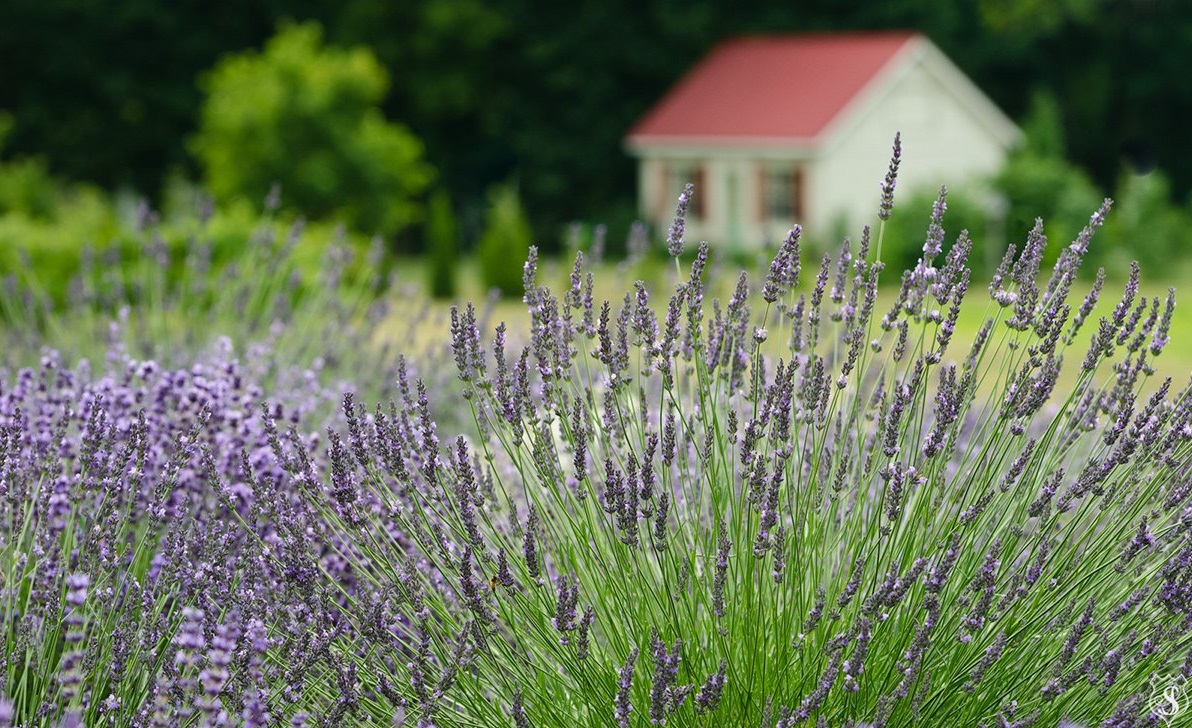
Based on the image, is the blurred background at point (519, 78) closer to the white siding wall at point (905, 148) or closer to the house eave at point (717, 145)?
the house eave at point (717, 145)

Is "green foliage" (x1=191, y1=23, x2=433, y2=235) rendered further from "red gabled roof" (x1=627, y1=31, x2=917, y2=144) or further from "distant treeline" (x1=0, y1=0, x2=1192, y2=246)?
"red gabled roof" (x1=627, y1=31, x2=917, y2=144)

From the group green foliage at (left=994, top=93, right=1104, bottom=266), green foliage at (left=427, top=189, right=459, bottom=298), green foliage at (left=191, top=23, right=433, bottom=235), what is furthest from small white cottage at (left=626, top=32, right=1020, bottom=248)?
green foliage at (left=191, top=23, right=433, bottom=235)

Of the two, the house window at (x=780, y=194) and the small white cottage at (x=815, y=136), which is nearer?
the small white cottage at (x=815, y=136)

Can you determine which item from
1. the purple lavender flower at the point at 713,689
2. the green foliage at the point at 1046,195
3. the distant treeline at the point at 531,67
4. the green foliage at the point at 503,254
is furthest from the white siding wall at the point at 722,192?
the purple lavender flower at the point at 713,689

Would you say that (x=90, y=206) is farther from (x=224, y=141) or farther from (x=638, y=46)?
(x=638, y=46)

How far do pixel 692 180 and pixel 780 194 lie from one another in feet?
5.53

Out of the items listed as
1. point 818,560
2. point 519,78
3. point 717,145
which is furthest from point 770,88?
point 818,560

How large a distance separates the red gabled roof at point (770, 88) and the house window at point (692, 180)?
0.56 m

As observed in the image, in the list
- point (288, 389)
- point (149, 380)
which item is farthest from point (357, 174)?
point (149, 380)

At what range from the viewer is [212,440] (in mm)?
4016

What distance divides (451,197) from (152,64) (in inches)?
206

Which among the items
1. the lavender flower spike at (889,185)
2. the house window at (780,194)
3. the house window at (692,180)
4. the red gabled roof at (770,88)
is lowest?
the lavender flower spike at (889,185)

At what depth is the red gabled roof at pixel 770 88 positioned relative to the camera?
2075 centimetres

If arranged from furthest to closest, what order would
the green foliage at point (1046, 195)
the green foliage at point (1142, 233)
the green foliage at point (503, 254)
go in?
1. the green foliage at point (1046, 195)
2. the green foliage at point (1142, 233)
3. the green foliage at point (503, 254)
